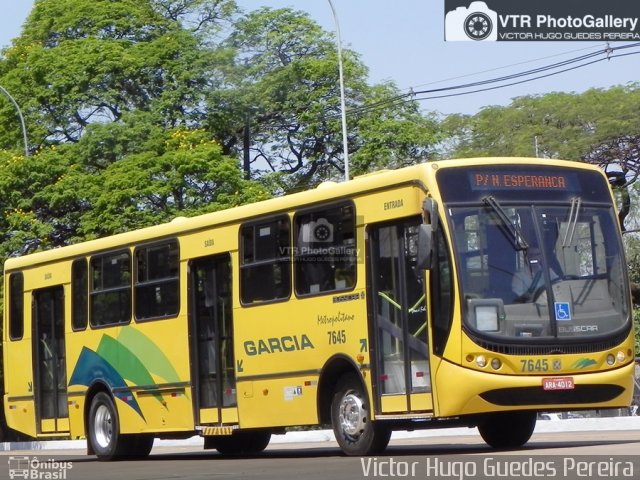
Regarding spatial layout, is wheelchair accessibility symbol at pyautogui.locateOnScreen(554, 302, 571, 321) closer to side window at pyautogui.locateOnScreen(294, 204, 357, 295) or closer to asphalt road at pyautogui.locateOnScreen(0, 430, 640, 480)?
asphalt road at pyautogui.locateOnScreen(0, 430, 640, 480)

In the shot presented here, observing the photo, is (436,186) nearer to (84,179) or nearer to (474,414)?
(474,414)

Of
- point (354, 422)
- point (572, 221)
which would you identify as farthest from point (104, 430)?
point (572, 221)

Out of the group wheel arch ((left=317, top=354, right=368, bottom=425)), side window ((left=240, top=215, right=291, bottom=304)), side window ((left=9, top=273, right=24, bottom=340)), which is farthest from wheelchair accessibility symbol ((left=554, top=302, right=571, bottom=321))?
side window ((left=9, top=273, right=24, bottom=340))

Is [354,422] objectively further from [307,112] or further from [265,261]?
[307,112]

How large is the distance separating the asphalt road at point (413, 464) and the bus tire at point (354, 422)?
0.19m

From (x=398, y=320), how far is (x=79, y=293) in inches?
298

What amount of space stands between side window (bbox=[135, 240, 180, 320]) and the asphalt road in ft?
6.67

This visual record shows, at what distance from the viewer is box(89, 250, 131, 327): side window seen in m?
20.9

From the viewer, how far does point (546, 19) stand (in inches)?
1075

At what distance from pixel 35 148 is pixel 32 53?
308 centimetres

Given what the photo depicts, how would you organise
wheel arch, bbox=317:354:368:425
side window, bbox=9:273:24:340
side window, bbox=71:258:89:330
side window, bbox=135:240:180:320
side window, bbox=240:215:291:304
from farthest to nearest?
side window, bbox=9:273:24:340
side window, bbox=71:258:89:330
side window, bbox=135:240:180:320
side window, bbox=240:215:291:304
wheel arch, bbox=317:354:368:425

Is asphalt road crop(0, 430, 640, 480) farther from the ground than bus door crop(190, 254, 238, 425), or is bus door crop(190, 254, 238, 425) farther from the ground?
bus door crop(190, 254, 238, 425)

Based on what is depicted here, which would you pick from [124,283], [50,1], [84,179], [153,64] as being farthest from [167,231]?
[50,1]

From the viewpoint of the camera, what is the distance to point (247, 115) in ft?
161
